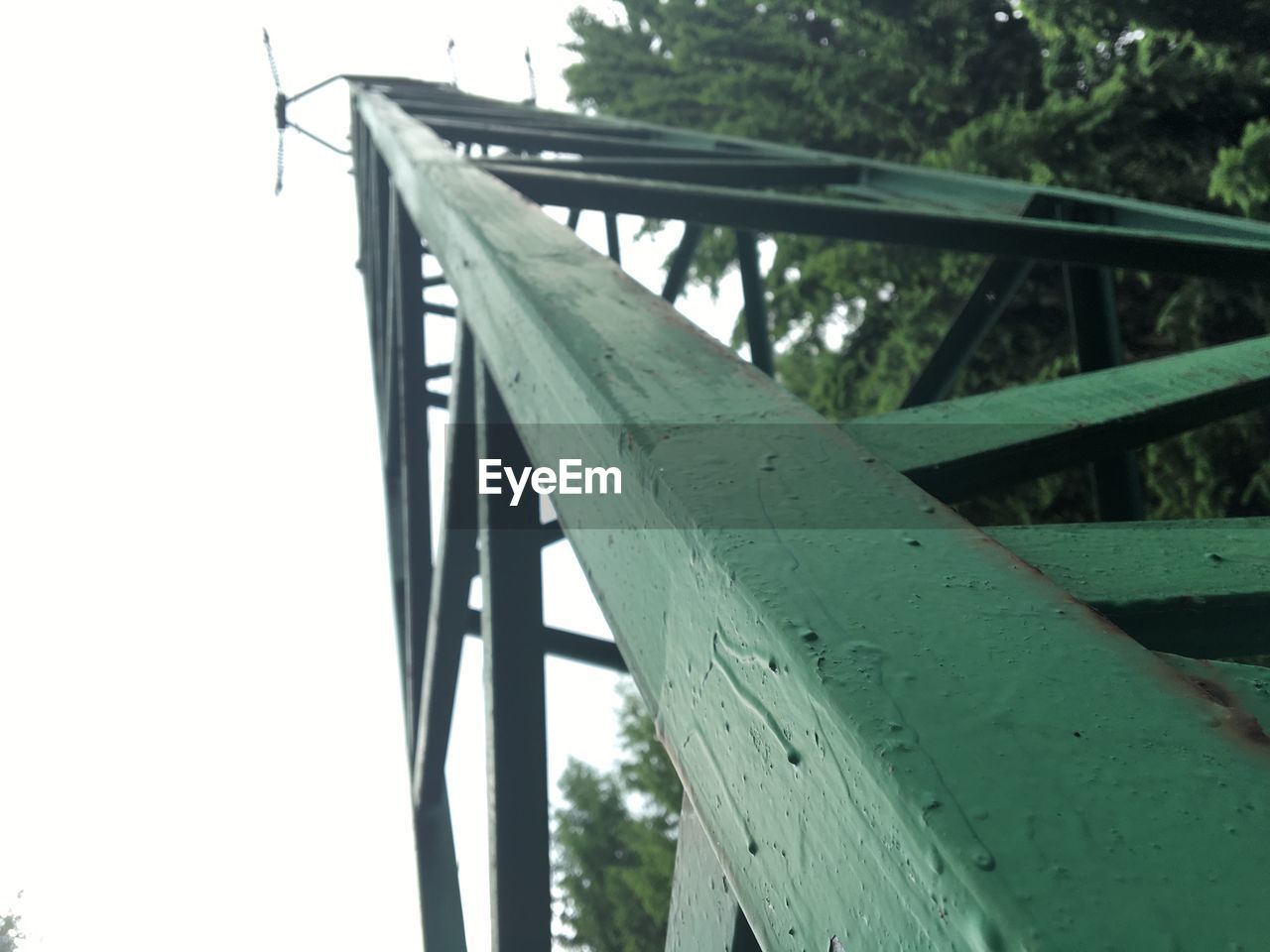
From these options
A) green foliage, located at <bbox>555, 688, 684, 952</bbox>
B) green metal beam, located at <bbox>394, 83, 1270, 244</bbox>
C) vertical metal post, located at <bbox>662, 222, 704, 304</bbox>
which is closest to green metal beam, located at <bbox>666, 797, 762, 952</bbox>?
green metal beam, located at <bbox>394, 83, 1270, 244</bbox>

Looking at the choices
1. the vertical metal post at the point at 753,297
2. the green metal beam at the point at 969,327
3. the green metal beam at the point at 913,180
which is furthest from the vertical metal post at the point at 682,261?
the green metal beam at the point at 969,327

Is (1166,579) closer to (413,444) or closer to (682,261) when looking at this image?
(413,444)

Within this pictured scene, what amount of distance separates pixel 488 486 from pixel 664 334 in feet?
2.05

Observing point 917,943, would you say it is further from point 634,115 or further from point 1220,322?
point 634,115

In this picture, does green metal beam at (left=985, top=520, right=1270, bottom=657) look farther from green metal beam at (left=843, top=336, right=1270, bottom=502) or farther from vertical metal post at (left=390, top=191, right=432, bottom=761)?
vertical metal post at (left=390, top=191, right=432, bottom=761)

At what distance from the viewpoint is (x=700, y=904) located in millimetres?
767

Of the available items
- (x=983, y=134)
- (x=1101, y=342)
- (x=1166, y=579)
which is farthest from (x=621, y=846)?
(x=1166, y=579)

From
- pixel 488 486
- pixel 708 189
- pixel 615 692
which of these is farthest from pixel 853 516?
pixel 615 692

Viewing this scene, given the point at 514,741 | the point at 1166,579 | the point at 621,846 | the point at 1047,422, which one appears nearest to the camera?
the point at 1166,579

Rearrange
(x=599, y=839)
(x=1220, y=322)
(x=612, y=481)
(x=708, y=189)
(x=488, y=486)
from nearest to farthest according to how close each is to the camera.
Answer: (x=612, y=481), (x=488, y=486), (x=708, y=189), (x=1220, y=322), (x=599, y=839)

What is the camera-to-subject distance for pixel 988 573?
2.02 ft

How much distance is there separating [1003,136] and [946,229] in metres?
4.38

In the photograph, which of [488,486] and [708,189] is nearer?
[488,486]

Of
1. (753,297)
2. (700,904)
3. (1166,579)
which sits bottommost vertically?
(700,904)
